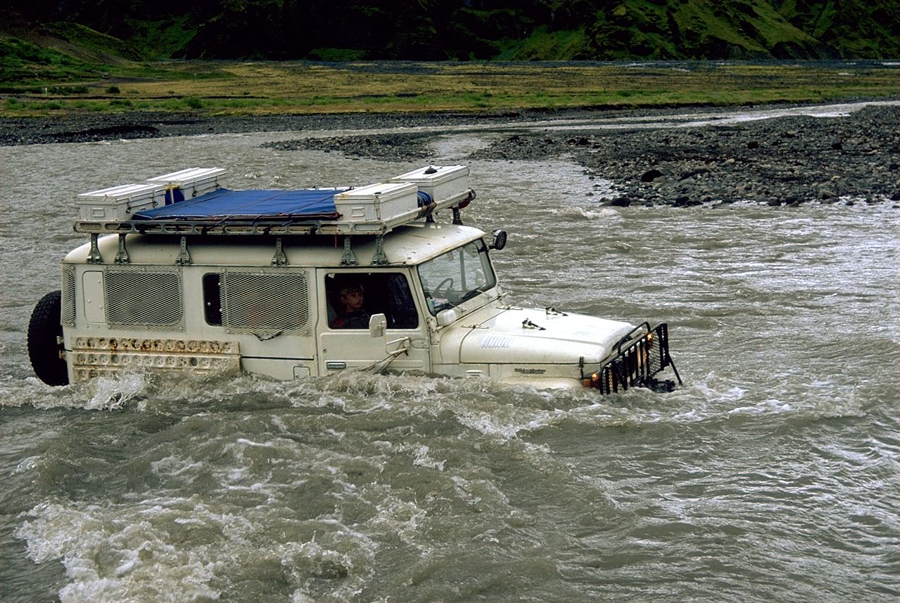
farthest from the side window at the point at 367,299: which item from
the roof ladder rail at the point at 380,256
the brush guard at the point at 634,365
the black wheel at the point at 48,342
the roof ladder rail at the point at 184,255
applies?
the black wheel at the point at 48,342

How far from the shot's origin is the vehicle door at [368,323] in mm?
11508

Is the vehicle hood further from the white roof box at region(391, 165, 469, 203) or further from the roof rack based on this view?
the white roof box at region(391, 165, 469, 203)

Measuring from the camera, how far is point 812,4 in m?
192

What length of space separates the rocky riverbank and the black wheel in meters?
18.5

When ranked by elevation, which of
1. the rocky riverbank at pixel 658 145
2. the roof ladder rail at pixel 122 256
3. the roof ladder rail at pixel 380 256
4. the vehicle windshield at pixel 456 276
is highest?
the roof ladder rail at pixel 380 256

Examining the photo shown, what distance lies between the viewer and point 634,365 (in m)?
11.6

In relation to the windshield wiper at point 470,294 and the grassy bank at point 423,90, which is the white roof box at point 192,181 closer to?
the windshield wiper at point 470,294

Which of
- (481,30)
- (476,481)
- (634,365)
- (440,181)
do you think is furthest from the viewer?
(481,30)

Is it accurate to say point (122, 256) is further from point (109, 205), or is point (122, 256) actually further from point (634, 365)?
point (634, 365)

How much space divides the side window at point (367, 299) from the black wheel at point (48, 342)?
3.53 metres

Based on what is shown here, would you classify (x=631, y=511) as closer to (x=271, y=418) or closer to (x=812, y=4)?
(x=271, y=418)

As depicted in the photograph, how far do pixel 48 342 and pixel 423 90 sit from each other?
260 ft

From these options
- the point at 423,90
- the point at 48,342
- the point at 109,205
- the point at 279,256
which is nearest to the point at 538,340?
the point at 279,256

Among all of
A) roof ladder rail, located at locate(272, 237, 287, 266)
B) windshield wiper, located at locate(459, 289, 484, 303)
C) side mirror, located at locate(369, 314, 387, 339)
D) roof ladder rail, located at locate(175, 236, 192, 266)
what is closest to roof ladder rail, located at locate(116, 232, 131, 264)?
roof ladder rail, located at locate(175, 236, 192, 266)
